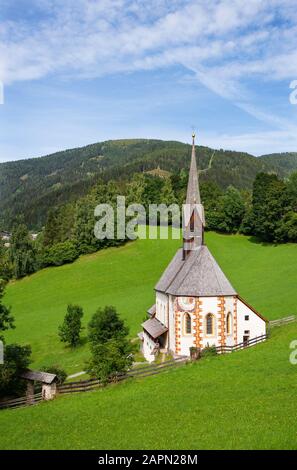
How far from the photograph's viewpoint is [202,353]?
35125mm

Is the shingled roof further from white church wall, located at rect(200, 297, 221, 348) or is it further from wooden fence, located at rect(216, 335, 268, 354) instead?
wooden fence, located at rect(216, 335, 268, 354)

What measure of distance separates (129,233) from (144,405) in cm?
7006


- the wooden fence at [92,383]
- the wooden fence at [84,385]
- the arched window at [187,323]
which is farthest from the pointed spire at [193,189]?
the wooden fence at [92,383]

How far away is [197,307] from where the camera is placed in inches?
1527

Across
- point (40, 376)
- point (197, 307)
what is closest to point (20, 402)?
point (40, 376)

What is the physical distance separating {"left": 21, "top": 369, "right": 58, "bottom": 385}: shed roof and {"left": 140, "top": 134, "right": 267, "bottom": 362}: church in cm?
1252

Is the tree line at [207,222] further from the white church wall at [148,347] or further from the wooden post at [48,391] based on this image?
the wooden post at [48,391]

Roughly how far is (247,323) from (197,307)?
5.09 meters

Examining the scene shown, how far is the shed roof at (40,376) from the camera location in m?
29.4

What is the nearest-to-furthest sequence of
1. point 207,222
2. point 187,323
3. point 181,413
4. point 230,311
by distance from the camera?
point 181,413
point 187,323
point 230,311
point 207,222

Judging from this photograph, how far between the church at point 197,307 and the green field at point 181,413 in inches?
275

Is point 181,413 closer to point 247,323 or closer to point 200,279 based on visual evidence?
point 200,279

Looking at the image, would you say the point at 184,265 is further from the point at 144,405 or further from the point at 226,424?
the point at 226,424

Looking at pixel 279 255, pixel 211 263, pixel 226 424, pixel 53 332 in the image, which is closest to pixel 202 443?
pixel 226 424
